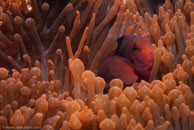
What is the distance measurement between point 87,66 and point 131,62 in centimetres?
28

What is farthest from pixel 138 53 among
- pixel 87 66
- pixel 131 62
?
pixel 87 66

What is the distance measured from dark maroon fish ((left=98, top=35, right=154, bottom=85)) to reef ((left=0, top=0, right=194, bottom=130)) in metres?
0.05

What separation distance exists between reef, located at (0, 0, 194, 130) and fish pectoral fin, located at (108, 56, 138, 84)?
0.17 ft

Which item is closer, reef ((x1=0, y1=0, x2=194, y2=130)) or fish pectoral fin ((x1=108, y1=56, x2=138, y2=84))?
reef ((x1=0, y1=0, x2=194, y2=130))

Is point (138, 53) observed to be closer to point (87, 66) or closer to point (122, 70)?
point (122, 70)

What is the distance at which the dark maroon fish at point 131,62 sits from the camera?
1191 mm

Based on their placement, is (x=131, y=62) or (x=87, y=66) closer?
(x=131, y=62)

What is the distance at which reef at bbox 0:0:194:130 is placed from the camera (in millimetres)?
831

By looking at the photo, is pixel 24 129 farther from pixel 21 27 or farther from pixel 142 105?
pixel 21 27

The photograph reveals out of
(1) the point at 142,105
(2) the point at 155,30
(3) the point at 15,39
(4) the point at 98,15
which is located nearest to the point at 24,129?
(1) the point at 142,105

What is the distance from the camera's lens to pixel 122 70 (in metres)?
1.21

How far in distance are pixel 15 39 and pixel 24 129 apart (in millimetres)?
654

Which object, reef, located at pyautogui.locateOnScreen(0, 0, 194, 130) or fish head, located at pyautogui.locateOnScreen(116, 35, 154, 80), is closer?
reef, located at pyautogui.locateOnScreen(0, 0, 194, 130)

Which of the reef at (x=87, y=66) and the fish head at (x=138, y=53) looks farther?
the fish head at (x=138, y=53)
